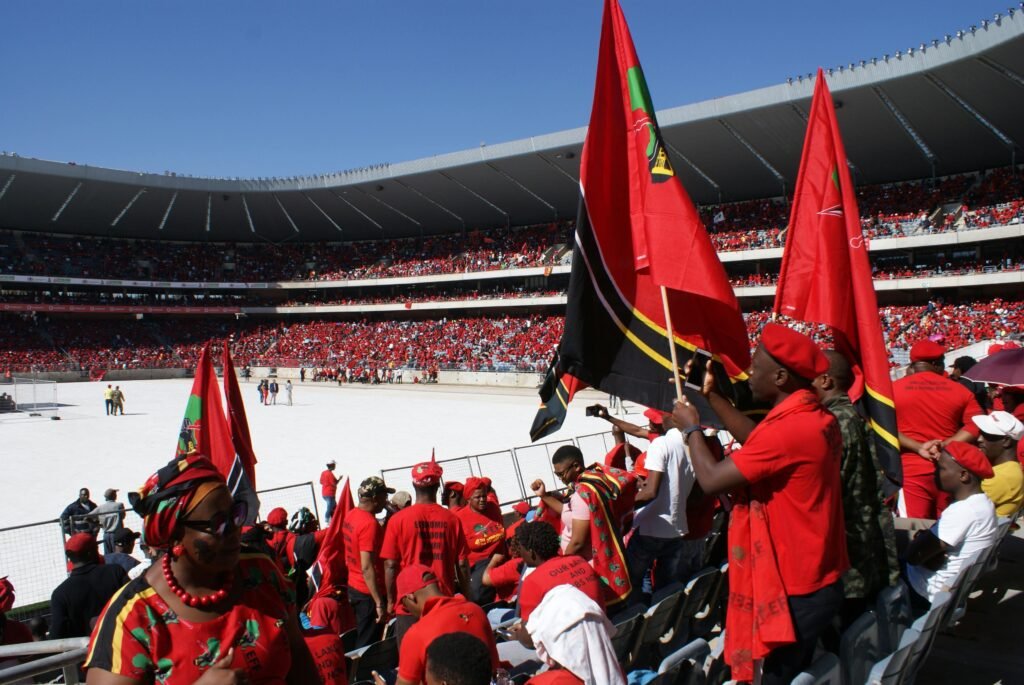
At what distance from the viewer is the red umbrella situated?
7.12 metres

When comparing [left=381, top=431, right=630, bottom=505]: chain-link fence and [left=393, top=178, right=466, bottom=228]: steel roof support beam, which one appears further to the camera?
[left=393, top=178, right=466, bottom=228]: steel roof support beam

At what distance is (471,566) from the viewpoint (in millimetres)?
5434

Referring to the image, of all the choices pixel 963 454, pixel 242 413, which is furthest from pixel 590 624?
pixel 242 413

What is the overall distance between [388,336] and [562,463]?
4775cm

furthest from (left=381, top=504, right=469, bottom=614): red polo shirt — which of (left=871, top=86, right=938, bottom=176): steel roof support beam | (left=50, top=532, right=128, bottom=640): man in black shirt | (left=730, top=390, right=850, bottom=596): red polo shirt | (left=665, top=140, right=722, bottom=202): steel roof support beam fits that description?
(left=665, top=140, right=722, bottom=202): steel roof support beam

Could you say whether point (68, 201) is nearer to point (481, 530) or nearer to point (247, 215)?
point (247, 215)

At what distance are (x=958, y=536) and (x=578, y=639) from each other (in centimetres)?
265

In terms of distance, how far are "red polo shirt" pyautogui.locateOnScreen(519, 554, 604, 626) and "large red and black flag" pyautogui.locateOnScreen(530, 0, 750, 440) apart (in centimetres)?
151

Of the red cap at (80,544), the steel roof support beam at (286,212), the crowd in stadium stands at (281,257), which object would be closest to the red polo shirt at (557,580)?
the red cap at (80,544)

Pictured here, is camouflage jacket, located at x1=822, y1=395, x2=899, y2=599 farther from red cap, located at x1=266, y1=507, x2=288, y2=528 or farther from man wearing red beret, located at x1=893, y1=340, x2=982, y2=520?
red cap, located at x1=266, y1=507, x2=288, y2=528

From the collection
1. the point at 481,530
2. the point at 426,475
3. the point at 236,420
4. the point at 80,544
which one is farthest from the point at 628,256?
the point at 236,420

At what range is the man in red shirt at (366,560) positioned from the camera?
4.73 metres

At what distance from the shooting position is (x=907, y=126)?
3303 centimetres

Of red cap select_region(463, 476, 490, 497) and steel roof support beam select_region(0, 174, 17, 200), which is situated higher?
steel roof support beam select_region(0, 174, 17, 200)
